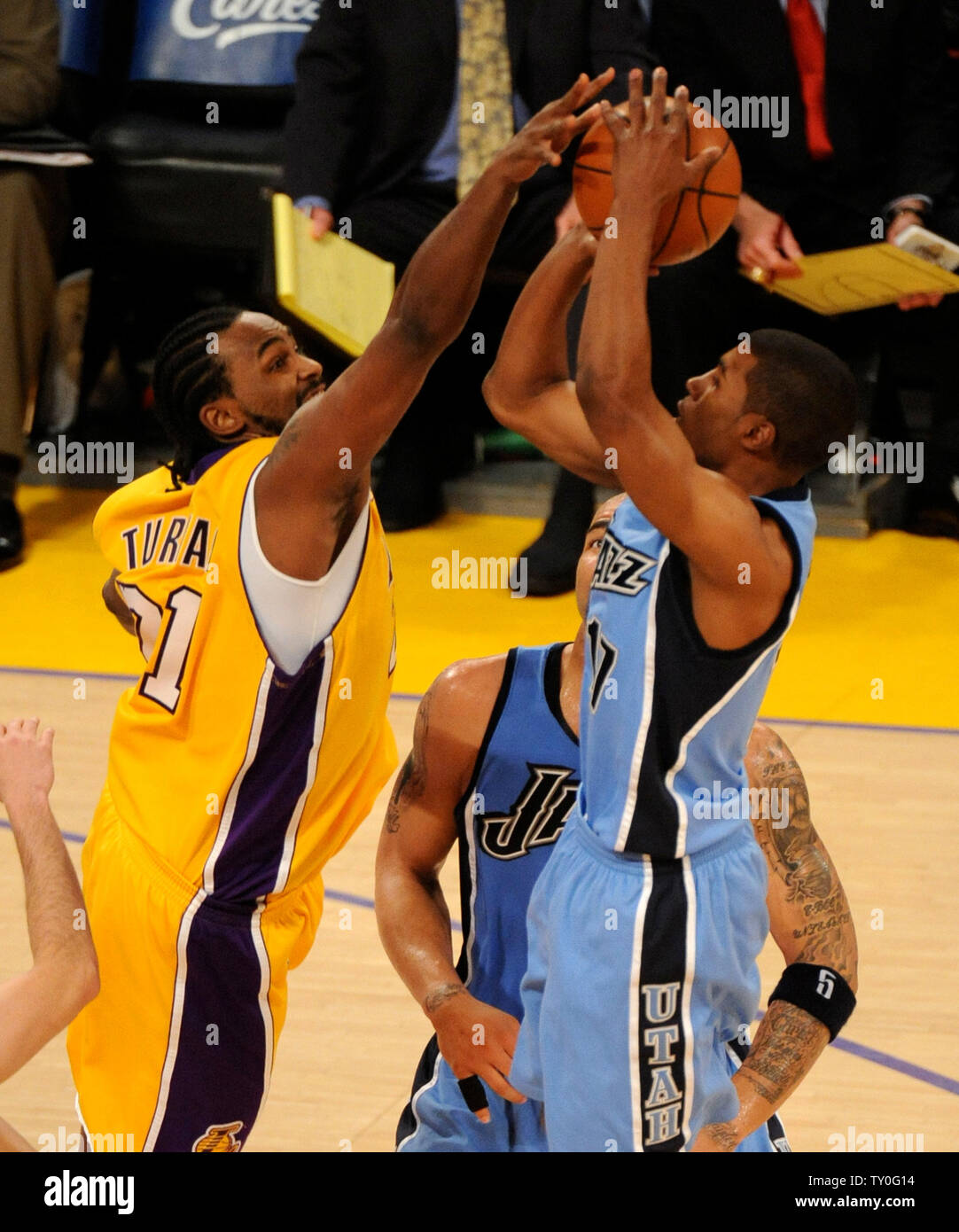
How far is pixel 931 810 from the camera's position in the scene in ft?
16.6

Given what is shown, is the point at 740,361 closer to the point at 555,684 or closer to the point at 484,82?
the point at 555,684

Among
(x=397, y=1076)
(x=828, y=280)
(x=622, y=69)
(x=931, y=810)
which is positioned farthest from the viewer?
(x=622, y=69)

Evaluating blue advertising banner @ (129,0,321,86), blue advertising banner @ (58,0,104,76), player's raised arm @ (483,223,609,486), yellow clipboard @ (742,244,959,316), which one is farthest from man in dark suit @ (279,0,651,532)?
player's raised arm @ (483,223,609,486)

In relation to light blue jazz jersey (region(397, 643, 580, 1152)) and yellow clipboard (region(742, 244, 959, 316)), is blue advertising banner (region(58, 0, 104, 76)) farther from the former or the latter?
light blue jazz jersey (region(397, 643, 580, 1152))

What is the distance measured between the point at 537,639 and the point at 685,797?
3857 millimetres

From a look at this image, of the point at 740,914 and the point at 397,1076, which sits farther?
the point at 397,1076

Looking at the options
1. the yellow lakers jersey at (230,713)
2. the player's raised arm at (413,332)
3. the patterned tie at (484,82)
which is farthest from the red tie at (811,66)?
the player's raised arm at (413,332)

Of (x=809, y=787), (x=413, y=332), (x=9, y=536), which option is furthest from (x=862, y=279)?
(x=413, y=332)

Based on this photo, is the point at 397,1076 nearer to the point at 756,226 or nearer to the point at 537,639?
the point at 537,639

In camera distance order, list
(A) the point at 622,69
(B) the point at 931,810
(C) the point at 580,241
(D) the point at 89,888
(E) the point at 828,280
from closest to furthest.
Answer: (C) the point at 580,241
(D) the point at 89,888
(B) the point at 931,810
(E) the point at 828,280
(A) the point at 622,69

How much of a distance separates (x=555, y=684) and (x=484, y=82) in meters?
4.60

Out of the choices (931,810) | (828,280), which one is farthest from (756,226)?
(931,810)

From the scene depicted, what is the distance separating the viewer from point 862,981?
415 cm

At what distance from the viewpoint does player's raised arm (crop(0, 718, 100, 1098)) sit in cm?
232
